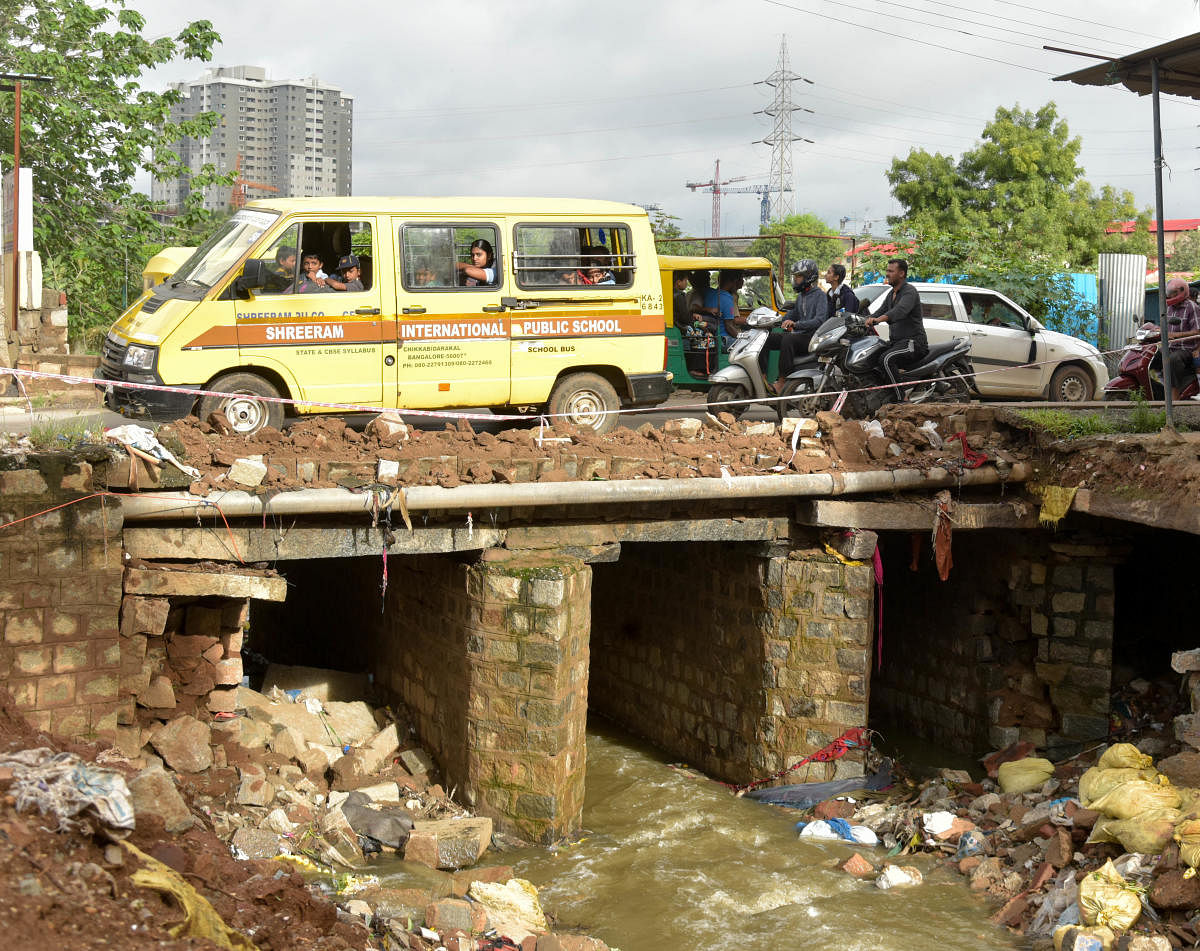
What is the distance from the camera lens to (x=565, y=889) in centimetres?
792

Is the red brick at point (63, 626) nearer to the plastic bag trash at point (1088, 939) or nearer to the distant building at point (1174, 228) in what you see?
the plastic bag trash at point (1088, 939)

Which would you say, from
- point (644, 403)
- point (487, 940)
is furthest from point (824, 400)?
point (487, 940)

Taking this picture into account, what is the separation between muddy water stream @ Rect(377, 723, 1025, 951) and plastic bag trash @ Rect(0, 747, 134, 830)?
306 cm

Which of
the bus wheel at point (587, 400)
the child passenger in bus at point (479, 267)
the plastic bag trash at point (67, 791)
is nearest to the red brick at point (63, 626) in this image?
the plastic bag trash at point (67, 791)

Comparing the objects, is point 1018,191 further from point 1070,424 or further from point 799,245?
point 1070,424

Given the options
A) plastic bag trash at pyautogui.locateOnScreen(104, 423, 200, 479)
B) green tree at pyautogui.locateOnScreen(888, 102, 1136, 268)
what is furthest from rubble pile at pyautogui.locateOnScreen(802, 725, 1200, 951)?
green tree at pyautogui.locateOnScreen(888, 102, 1136, 268)

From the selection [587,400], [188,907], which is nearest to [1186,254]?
[587,400]

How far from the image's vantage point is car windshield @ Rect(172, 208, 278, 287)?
9.32 m

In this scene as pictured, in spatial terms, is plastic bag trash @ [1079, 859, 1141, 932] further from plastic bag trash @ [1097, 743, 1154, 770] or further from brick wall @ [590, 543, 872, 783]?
brick wall @ [590, 543, 872, 783]

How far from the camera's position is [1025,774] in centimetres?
916

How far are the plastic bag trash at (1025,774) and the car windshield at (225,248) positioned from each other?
706 centimetres

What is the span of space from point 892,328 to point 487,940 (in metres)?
6.76

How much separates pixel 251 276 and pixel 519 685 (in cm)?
366

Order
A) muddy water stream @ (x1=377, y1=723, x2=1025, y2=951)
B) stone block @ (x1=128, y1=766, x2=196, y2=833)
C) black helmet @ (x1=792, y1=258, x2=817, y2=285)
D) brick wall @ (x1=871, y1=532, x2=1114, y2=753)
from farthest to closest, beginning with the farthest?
1. black helmet @ (x1=792, y1=258, x2=817, y2=285)
2. brick wall @ (x1=871, y1=532, x2=1114, y2=753)
3. muddy water stream @ (x1=377, y1=723, x2=1025, y2=951)
4. stone block @ (x1=128, y1=766, x2=196, y2=833)
